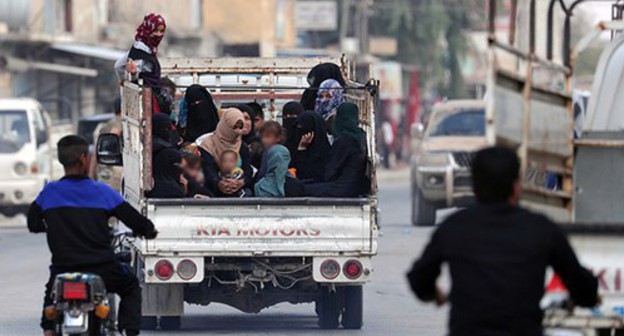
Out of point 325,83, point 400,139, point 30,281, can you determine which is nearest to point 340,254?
point 325,83

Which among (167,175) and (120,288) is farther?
(167,175)

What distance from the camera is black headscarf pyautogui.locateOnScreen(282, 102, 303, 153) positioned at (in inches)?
555

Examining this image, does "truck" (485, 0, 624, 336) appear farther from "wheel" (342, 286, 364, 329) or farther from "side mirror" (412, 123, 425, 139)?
"side mirror" (412, 123, 425, 139)

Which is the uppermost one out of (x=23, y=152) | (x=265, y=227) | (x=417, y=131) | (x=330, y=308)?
(x=265, y=227)

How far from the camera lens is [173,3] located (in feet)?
176

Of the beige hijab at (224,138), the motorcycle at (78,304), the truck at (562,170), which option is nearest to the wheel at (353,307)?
the beige hijab at (224,138)

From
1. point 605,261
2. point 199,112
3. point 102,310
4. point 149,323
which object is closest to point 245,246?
point 149,323

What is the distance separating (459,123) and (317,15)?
37.0 metres

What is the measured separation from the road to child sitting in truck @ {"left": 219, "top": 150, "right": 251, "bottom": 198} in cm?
113

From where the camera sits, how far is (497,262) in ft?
21.3

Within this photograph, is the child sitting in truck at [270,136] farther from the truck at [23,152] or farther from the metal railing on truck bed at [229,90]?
the truck at [23,152]

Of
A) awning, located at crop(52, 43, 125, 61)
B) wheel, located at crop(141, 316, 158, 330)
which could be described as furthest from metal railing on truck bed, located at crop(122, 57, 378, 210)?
awning, located at crop(52, 43, 125, 61)

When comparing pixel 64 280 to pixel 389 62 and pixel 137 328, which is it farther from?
pixel 389 62

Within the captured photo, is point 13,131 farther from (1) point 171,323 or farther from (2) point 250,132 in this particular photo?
(1) point 171,323
